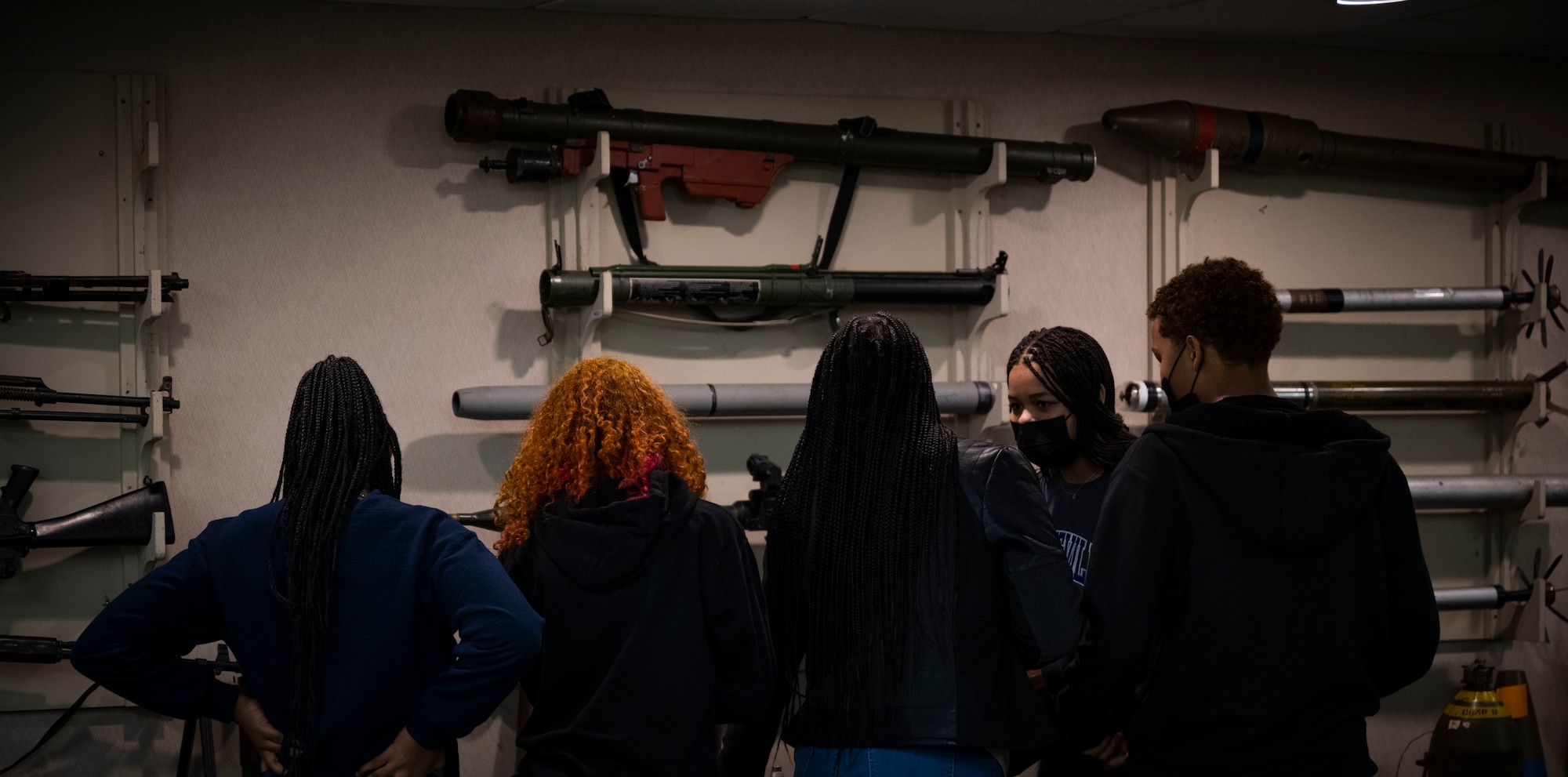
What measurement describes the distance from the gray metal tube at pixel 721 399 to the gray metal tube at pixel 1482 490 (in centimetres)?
132

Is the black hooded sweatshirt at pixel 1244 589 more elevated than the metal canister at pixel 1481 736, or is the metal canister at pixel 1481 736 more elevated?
the black hooded sweatshirt at pixel 1244 589

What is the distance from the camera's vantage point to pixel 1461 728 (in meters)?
3.69

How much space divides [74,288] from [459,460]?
99 cm

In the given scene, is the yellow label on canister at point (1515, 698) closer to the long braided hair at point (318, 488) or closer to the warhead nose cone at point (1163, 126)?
the warhead nose cone at point (1163, 126)

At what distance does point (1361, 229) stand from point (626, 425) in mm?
2932

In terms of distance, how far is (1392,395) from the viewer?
3773mm

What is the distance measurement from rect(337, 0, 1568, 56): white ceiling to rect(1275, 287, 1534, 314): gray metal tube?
2.53ft

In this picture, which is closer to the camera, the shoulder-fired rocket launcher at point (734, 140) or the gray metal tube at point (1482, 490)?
the shoulder-fired rocket launcher at point (734, 140)

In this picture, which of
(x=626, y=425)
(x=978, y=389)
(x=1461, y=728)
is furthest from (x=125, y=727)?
(x=1461, y=728)

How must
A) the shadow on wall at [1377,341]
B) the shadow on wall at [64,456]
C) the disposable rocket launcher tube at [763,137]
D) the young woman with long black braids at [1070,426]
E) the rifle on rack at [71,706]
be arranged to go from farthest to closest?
the shadow on wall at [1377,341]
the disposable rocket launcher tube at [763,137]
the shadow on wall at [64,456]
the rifle on rack at [71,706]
the young woman with long black braids at [1070,426]

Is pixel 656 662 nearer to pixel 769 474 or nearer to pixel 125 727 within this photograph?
pixel 769 474

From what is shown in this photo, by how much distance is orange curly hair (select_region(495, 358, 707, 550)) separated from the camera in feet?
6.53

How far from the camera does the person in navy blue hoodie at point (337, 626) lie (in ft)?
5.87

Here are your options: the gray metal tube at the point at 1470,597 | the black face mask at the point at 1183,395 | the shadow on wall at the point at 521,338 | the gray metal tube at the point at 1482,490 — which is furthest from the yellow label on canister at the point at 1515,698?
the shadow on wall at the point at 521,338
